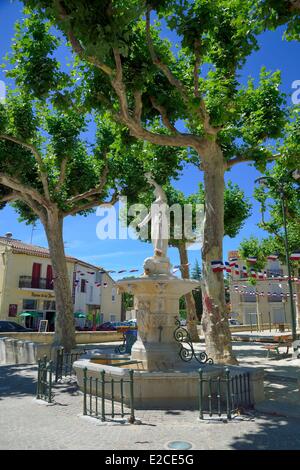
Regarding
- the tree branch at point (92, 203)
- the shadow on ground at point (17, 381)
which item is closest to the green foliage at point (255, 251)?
the tree branch at point (92, 203)

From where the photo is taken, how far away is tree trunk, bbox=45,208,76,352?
15773mm

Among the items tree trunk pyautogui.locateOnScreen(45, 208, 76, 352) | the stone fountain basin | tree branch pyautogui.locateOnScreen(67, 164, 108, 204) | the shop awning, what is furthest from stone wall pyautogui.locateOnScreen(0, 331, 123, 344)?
the stone fountain basin

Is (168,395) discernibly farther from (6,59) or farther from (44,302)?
(44,302)

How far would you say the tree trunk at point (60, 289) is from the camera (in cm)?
1577

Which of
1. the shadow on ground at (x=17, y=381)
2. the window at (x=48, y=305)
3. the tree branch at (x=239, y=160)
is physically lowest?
the shadow on ground at (x=17, y=381)

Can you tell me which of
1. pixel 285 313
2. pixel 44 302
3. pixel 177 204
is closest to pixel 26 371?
pixel 177 204

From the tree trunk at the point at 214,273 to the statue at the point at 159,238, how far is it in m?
2.17

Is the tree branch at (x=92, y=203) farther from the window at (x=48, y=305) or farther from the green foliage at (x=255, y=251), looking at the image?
the window at (x=48, y=305)

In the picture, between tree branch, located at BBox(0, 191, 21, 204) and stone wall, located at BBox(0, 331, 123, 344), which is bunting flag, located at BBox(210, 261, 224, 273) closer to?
tree branch, located at BBox(0, 191, 21, 204)

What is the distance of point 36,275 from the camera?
3653 centimetres

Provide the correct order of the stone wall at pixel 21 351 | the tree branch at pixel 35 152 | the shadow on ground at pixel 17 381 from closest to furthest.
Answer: the shadow on ground at pixel 17 381 < the stone wall at pixel 21 351 < the tree branch at pixel 35 152

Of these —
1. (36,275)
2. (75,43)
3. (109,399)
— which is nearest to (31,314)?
(36,275)

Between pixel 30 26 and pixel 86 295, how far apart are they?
35138 mm

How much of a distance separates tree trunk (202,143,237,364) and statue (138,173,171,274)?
2168 millimetres
